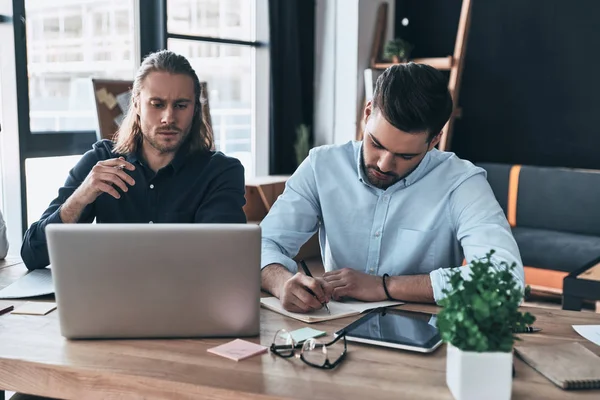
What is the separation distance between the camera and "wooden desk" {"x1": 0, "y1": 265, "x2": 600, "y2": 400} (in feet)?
3.75

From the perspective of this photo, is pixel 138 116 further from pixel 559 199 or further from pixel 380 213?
pixel 559 199

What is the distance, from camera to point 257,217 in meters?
4.01

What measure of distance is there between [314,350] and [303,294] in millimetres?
234

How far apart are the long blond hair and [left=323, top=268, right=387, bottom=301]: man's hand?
77cm

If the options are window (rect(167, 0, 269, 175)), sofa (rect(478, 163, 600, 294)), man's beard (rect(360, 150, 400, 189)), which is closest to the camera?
man's beard (rect(360, 150, 400, 189))

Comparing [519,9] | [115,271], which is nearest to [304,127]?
[519,9]

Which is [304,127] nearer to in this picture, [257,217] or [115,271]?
[257,217]

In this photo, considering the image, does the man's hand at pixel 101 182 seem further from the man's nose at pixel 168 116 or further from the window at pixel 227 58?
the window at pixel 227 58

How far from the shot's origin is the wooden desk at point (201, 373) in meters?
1.14

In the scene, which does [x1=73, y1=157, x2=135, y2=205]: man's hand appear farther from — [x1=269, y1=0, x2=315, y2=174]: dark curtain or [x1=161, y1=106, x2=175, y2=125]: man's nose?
[x1=269, y1=0, x2=315, y2=174]: dark curtain

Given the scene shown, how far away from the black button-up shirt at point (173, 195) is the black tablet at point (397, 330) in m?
0.74

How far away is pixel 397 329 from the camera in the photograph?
4.60 ft

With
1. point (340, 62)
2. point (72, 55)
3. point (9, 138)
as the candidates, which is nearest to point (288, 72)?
point (340, 62)

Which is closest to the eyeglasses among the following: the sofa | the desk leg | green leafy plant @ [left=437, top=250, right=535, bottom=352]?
green leafy plant @ [left=437, top=250, right=535, bottom=352]
